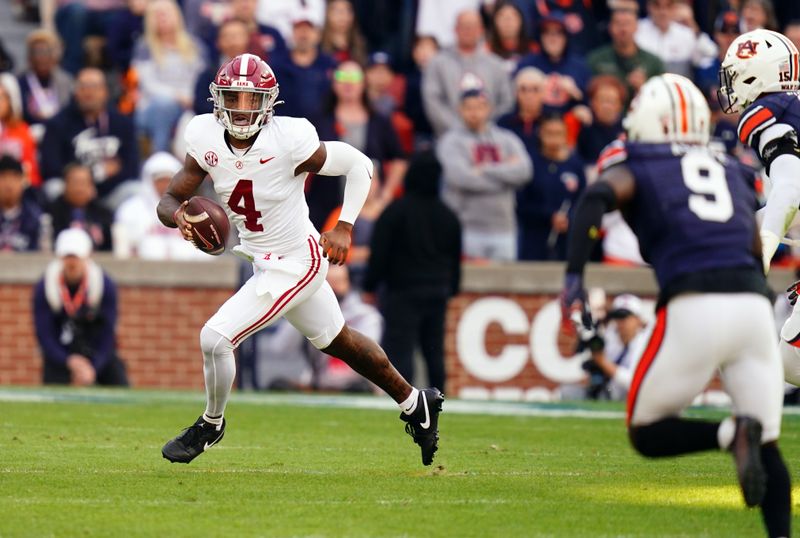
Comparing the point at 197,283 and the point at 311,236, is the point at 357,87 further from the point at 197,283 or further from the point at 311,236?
the point at 311,236

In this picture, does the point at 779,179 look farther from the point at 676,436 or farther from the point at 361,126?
the point at 361,126

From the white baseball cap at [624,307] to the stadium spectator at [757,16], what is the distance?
3.66 meters

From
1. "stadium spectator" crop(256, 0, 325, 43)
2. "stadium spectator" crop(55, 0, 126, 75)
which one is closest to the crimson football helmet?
"stadium spectator" crop(256, 0, 325, 43)

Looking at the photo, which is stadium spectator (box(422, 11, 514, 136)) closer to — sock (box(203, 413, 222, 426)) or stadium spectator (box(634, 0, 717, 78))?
stadium spectator (box(634, 0, 717, 78))

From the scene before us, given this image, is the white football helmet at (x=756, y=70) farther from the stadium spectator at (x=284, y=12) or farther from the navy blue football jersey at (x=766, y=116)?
the stadium spectator at (x=284, y=12)

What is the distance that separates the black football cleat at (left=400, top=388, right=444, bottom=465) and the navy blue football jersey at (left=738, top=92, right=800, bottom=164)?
6.78 ft

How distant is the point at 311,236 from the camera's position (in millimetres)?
8188

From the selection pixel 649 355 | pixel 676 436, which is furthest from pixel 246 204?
pixel 676 436

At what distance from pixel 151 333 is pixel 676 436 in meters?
Result: 9.94

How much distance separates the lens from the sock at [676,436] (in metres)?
5.90

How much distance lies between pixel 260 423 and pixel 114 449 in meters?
2.13

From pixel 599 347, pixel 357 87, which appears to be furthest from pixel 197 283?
pixel 599 347

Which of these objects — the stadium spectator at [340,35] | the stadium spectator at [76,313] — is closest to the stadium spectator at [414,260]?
the stadium spectator at [76,313]

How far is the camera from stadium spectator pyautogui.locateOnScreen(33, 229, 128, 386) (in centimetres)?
1417
